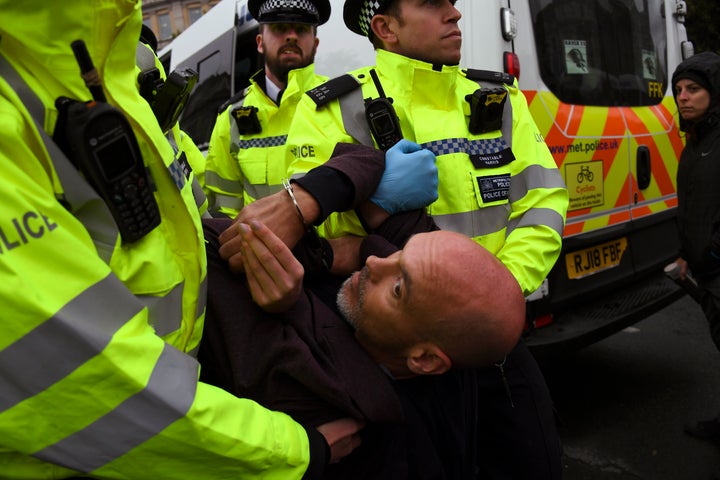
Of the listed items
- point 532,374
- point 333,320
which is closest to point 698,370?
point 532,374

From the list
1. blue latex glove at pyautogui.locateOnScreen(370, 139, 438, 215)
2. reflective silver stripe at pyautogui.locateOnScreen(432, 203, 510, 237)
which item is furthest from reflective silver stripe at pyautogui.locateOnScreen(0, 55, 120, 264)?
reflective silver stripe at pyautogui.locateOnScreen(432, 203, 510, 237)

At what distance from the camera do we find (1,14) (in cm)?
76

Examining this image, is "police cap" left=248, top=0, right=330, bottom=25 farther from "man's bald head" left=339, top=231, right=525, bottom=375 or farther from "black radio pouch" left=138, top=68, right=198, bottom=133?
"man's bald head" left=339, top=231, right=525, bottom=375

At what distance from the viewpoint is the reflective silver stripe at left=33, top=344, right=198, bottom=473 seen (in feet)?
2.66

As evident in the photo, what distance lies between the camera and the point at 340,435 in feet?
3.63

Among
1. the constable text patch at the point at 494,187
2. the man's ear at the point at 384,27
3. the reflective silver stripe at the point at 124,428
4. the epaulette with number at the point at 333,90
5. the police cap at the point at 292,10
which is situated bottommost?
the constable text patch at the point at 494,187

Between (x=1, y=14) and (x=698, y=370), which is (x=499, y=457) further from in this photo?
(x=698, y=370)

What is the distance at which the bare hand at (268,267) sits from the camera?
1102 mm

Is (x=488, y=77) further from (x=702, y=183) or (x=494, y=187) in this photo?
(x=702, y=183)

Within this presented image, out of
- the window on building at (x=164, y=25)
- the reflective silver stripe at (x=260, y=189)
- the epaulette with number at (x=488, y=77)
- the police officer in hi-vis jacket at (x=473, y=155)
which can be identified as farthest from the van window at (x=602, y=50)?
the window on building at (x=164, y=25)

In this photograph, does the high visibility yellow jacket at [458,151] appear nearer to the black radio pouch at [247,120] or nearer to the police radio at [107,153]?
the police radio at [107,153]

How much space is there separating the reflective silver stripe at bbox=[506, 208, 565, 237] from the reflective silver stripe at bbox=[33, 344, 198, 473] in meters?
1.30

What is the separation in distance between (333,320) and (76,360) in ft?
1.87

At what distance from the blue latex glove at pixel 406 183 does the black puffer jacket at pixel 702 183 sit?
1.88 meters
